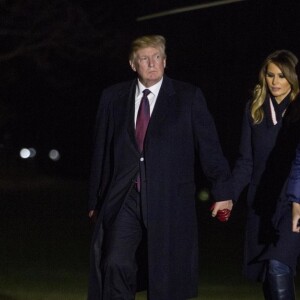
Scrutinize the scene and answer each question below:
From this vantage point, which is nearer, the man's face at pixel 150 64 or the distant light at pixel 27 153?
the man's face at pixel 150 64

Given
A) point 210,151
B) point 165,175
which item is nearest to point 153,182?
point 165,175

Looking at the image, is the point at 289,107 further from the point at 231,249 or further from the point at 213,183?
the point at 231,249

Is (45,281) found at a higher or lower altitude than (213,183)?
lower

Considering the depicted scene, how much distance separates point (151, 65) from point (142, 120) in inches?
12.2

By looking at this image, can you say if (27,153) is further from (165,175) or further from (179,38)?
(165,175)

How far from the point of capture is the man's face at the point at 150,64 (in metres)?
6.86

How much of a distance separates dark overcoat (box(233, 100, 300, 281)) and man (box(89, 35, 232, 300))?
Answer: 19 cm

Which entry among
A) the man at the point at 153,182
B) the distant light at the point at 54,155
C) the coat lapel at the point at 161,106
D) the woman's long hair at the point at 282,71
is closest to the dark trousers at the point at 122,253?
the man at the point at 153,182

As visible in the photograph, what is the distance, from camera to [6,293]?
942 cm

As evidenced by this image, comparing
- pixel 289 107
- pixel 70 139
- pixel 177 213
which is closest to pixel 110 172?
pixel 177 213

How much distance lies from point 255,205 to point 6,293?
3046mm

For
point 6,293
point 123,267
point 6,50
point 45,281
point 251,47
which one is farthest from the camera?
point 6,50

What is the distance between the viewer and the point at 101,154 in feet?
22.9

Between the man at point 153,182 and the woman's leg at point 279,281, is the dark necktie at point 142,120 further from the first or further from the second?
the woman's leg at point 279,281
